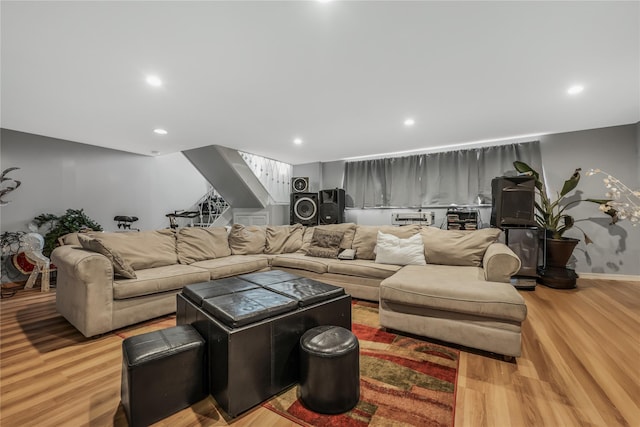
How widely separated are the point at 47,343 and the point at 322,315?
2.14 m

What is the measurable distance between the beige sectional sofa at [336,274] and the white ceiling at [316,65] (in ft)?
4.66

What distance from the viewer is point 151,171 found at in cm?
565

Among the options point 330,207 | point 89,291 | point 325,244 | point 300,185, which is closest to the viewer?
point 89,291

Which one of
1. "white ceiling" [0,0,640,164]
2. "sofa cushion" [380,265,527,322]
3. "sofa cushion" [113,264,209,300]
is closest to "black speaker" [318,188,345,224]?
"white ceiling" [0,0,640,164]

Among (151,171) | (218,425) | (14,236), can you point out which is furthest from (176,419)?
(151,171)

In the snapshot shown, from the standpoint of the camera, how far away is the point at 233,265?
2.97 meters

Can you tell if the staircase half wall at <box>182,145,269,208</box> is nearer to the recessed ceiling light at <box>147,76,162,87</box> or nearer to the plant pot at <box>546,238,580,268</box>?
the recessed ceiling light at <box>147,76,162,87</box>

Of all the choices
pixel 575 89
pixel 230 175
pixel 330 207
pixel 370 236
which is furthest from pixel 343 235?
pixel 575 89

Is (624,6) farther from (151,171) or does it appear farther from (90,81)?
(151,171)

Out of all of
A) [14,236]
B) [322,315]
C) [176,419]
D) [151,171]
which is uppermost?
[151,171]

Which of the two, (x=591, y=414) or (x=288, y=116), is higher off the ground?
(x=288, y=116)

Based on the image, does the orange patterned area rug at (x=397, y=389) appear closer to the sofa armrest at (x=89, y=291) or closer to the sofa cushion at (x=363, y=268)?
the sofa cushion at (x=363, y=268)

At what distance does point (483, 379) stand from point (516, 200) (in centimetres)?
282

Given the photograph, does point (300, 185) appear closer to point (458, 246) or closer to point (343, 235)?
point (343, 235)
